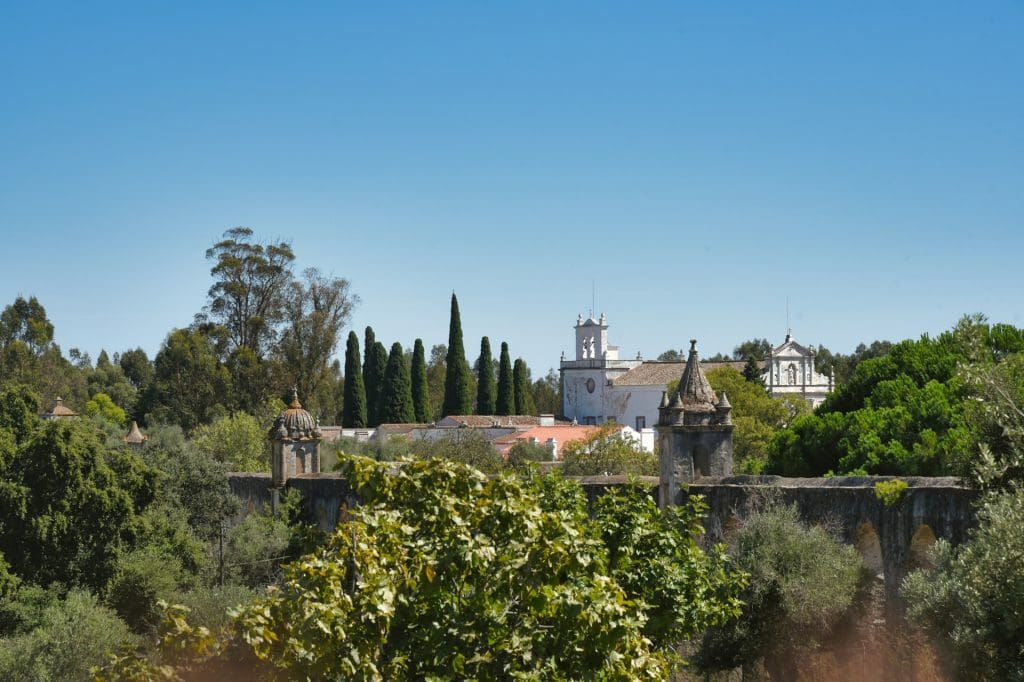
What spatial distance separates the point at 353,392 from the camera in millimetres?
69688

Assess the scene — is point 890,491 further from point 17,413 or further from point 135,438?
point 135,438

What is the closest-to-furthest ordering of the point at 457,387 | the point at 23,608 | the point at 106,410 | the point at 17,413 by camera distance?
1. the point at 23,608
2. the point at 17,413
3. the point at 106,410
4. the point at 457,387

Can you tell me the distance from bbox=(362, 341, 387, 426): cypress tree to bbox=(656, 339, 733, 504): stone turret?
172 feet

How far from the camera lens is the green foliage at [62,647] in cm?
1825

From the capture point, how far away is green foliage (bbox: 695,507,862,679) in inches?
666

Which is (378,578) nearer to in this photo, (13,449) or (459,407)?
(13,449)

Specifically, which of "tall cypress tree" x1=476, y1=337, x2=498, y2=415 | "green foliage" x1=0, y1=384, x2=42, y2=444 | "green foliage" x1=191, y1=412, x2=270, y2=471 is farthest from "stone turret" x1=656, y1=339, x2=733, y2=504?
"tall cypress tree" x1=476, y1=337, x2=498, y2=415

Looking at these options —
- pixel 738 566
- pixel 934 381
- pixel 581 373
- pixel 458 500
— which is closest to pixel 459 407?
pixel 581 373

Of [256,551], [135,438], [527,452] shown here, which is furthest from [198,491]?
[527,452]

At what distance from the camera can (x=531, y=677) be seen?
30.7ft

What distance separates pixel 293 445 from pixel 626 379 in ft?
224

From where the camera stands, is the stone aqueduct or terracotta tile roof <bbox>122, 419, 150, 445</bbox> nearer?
the stone aqueduct

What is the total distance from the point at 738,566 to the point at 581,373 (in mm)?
82567

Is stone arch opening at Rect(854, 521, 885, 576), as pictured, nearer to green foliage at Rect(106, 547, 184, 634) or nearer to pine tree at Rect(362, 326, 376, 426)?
green foliage at Rect(106, 547, 184, 634)
